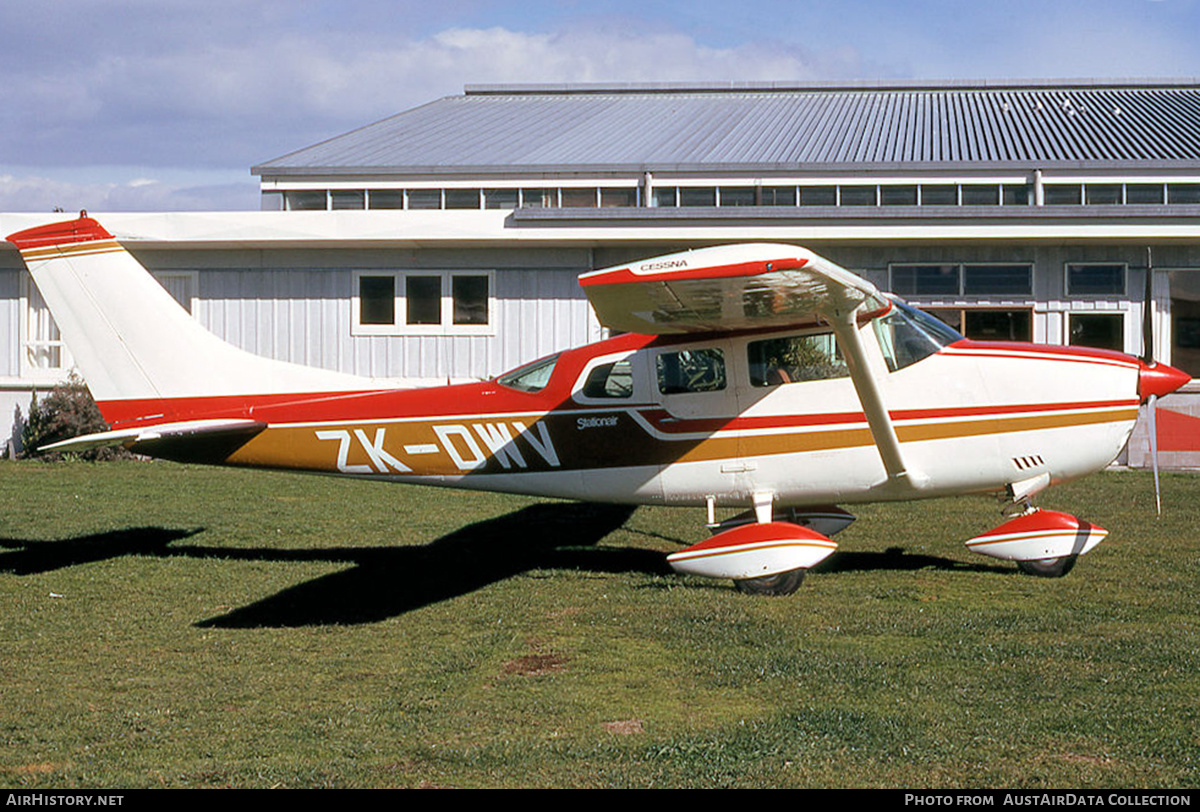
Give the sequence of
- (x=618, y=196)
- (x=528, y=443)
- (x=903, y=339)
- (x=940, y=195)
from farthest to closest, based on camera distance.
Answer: (x=618, y=196) < (x=940, y=195) < (x=528, y=443) < (x=903, y=339)

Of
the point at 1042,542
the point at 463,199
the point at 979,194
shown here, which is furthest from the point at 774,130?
the point at 1042,542

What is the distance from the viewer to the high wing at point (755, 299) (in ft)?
22.6

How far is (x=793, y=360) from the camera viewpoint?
9.41m

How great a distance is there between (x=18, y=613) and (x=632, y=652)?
184 inches

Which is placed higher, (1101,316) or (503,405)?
(1101,316)

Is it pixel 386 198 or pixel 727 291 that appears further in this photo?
pixel 386 198

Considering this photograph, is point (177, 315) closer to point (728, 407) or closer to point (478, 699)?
point (728, 407)

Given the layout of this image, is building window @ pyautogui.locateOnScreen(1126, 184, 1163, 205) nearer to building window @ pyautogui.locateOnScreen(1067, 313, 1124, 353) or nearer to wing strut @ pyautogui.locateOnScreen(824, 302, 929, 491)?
building window @ pyautogui.locateOnScreen(1067, 313, 1124, 353)

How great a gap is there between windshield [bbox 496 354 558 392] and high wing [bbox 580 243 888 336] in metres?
1.37

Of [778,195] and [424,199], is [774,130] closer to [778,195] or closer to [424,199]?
[778,195]

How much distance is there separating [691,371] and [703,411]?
1.13 feet

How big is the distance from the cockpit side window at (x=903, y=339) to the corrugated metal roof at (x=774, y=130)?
15.0 meters

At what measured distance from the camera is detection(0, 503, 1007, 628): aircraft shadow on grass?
28.7ft

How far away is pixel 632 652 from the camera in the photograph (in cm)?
723
